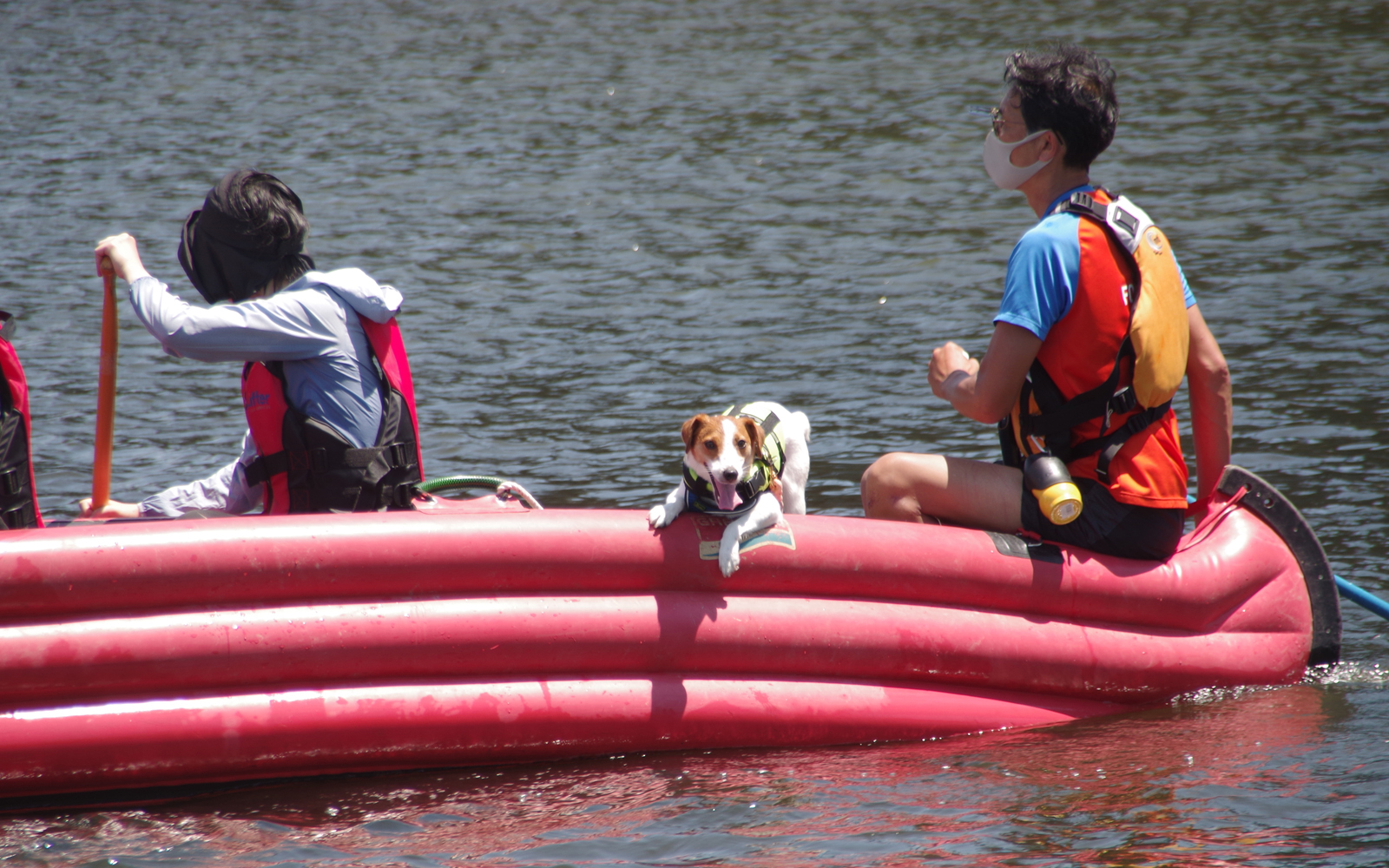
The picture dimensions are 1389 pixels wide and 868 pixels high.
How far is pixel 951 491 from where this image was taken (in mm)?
4727

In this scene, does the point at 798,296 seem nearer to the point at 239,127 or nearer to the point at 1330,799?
the point at 1330,799

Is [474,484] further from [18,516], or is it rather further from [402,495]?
[18,516]

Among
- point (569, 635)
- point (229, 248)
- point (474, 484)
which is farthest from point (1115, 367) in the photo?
point (229, 248)

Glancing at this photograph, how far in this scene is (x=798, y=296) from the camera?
36.3ft

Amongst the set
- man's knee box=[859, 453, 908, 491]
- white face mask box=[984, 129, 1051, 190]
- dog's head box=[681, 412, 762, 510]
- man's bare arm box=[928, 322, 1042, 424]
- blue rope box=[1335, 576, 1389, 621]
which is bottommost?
blue rope box=[1335, 576, 1389, 621]

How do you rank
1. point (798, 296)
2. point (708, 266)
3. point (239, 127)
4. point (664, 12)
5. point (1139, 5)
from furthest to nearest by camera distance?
1. point (664, 12)
2. point (1139, 5)
3. point (239, 127)
4. point (708, 266)
5. point (798, 296)

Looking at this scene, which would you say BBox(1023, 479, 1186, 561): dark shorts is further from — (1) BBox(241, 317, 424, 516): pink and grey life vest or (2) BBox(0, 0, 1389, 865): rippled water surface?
Result: (1) BBox(241, 317, 424, 516): pink and grey life vest

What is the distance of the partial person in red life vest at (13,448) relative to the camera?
4.29 m

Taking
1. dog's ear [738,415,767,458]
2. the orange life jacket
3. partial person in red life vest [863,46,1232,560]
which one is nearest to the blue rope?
partial person in red life vest [863,46,1232,560]

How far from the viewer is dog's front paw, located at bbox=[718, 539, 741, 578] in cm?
438

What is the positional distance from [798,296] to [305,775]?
735 cm

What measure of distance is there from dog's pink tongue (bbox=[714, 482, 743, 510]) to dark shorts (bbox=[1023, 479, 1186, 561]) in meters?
0.99

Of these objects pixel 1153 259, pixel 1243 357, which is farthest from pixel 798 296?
pixel 1153 259

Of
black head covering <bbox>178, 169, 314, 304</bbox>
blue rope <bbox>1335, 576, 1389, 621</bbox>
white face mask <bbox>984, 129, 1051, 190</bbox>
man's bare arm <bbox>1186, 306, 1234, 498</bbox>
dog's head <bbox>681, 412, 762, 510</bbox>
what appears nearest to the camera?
dog's head <bbox>681, 412, 762, 510</bbox>
